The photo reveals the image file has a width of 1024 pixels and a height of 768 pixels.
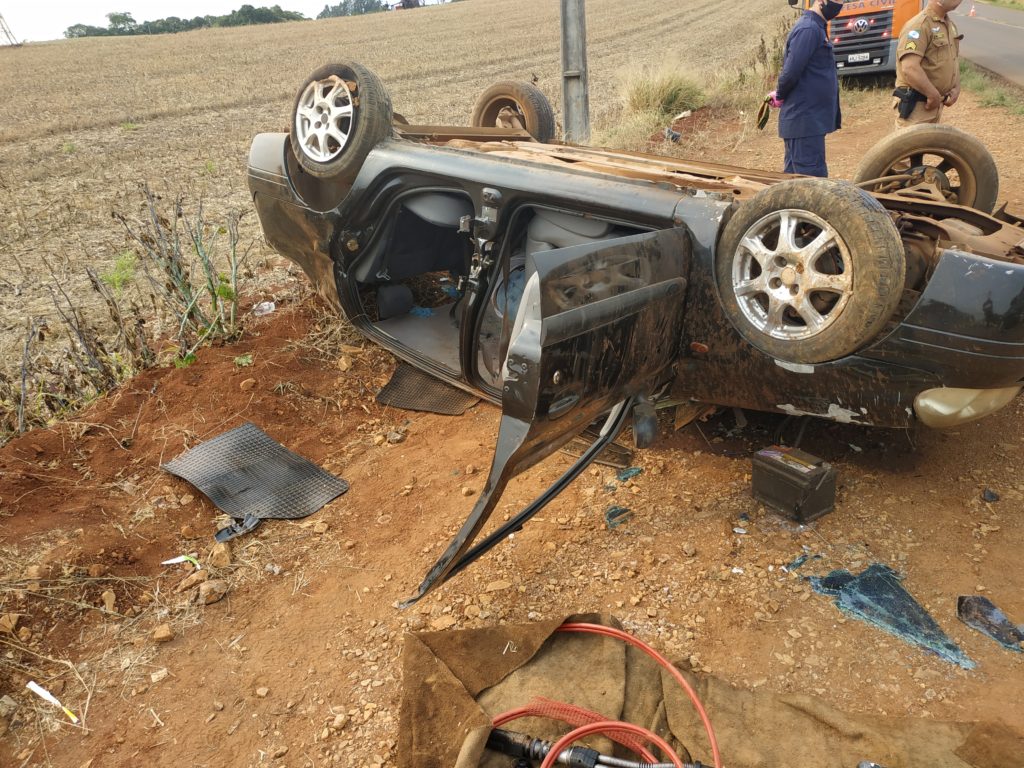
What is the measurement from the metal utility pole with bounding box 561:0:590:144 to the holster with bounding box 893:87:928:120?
3.09m

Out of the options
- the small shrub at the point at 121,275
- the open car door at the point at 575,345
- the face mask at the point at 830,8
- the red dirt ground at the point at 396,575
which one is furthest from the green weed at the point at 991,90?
the small shrub at the point at 121,275

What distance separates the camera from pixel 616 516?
3.33 metres

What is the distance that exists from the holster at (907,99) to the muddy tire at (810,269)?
4.64m

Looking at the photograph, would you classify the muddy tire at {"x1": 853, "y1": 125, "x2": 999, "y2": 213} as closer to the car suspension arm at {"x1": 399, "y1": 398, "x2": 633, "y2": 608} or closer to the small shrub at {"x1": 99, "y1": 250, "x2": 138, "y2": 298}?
the car suspension arm at {"x1": 399, "y1": 398, "x2": 633, "y2": 608}

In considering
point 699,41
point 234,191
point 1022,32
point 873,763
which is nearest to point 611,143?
point 234,191

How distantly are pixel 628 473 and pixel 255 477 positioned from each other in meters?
1.92

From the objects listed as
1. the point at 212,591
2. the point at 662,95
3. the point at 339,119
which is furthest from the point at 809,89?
the point at 662,95

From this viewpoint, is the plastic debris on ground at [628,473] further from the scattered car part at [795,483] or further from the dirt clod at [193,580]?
the dirt clod at [193,580]

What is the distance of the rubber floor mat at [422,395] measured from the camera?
4.38 m

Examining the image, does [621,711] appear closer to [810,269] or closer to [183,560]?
[810,269]

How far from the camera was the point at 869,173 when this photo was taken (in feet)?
12.7

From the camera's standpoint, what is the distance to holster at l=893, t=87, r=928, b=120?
20.4ft

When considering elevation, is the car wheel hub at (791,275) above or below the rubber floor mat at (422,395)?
above

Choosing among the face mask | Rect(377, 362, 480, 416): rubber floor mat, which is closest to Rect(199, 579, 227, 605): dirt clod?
Rect(377, 362, 480, 416): rubber floor mat
